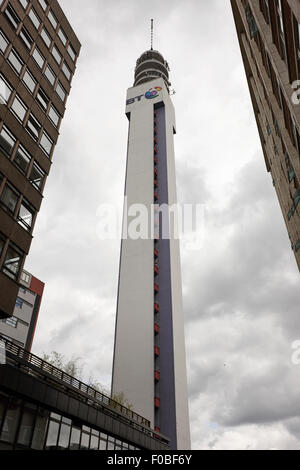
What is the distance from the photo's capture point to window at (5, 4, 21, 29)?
2603 cm

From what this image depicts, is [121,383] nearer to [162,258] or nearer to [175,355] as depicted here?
[175,355]

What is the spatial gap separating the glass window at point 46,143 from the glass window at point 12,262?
956cm

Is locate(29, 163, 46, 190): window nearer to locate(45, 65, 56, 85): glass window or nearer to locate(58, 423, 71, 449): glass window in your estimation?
locate(45, 65, 56, 85): glass window

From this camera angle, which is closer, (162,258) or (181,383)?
(181,383)

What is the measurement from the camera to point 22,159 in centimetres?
2400

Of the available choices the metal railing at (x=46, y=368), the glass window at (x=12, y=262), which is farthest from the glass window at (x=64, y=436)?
the glass window at (x=12, y=262)

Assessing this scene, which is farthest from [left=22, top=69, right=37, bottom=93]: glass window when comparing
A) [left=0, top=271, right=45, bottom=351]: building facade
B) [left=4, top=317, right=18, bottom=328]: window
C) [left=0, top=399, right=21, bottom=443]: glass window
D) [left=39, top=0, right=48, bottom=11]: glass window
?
[left=4, top=317, right=18, bottom=328]: window

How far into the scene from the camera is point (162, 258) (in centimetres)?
6862

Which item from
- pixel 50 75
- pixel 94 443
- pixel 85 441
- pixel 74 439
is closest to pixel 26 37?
pixel 50 75

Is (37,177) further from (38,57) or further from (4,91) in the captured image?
(38,57)

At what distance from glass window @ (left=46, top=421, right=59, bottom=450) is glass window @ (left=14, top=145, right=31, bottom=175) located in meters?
16.4

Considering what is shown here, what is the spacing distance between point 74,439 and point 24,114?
22.9 meters
